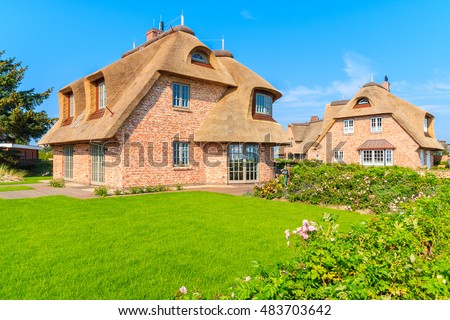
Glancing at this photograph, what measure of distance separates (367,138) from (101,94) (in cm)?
2680

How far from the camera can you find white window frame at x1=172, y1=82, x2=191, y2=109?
1595 centimetres

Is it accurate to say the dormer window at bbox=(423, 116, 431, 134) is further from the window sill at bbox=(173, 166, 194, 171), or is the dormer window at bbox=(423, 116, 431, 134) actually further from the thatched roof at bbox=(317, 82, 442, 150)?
the window sill at bbox=(173, 166, 194, 171)

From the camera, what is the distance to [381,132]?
1142 inches

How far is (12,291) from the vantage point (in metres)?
3.64

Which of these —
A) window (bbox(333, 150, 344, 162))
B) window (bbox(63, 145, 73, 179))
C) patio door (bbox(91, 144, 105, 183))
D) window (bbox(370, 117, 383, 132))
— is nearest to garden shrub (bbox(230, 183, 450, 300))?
patio door (bbox(91, 144, 105, 183))

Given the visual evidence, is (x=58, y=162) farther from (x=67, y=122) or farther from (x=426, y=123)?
(x=426, y=123)

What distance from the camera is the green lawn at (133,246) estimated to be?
3822 millimetres

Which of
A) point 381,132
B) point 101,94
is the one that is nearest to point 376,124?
point 381,132

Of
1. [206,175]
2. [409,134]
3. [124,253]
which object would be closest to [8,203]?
[124,253]

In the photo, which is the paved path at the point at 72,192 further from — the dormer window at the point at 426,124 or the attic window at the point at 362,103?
the dormer window at the point at 426,124

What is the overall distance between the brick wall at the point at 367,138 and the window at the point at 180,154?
72.6ft

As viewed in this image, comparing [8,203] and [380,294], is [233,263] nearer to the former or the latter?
[380,294]

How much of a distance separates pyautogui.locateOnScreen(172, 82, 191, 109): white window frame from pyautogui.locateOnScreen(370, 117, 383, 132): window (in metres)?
22.4
